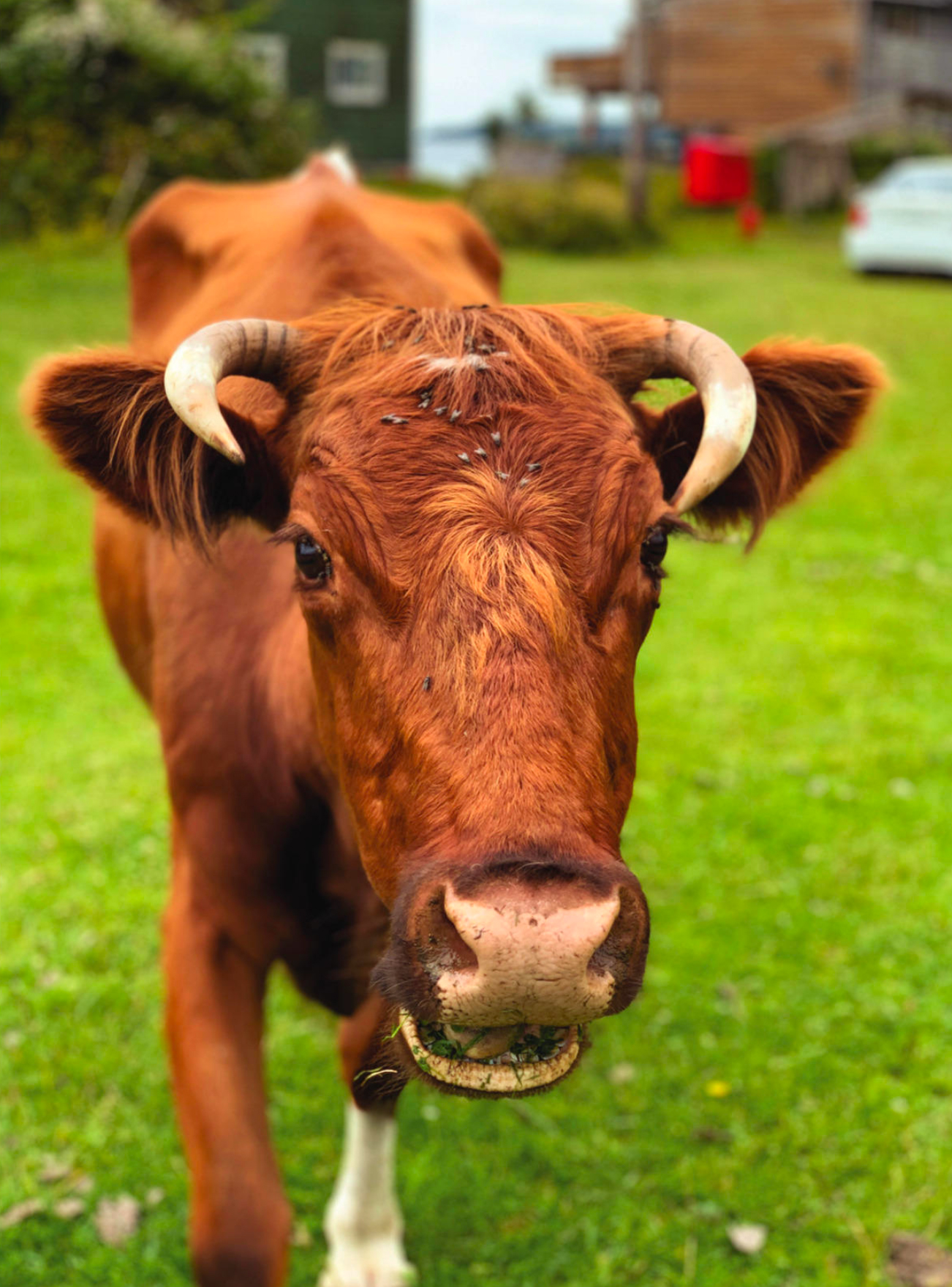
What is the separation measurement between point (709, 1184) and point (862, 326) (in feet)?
48.5

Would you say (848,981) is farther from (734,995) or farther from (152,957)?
(152,957)

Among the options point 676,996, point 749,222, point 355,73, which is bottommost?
point 749,222

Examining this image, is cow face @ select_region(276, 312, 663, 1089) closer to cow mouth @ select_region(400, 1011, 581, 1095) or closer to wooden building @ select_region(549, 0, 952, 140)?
cow mouth @ select_region(400, 1011, 581, 1095)

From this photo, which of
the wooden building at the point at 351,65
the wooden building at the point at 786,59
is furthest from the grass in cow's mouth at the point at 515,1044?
the wooden building at the point at 786,59

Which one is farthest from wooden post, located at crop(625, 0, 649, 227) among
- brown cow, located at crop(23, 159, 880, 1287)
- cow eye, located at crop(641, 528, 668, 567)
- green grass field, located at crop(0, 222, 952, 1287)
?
cow eye, located at crop(641, 528, 668, 567)

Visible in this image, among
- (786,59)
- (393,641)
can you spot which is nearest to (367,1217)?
(393,641)

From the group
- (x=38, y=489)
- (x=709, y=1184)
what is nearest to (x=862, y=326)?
(x=38, y=489)

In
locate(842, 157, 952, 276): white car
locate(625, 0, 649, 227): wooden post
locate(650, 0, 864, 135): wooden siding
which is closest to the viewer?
locate(842, 157, 952, 276): white car

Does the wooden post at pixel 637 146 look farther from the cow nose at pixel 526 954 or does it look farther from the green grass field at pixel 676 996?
the cow nose at pixel 526 954

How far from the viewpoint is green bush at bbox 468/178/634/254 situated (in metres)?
24.9

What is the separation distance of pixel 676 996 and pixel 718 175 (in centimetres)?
3103

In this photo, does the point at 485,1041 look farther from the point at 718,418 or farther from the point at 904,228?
the point at 904,228

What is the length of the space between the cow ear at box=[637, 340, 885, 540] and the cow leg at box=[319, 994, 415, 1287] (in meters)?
1.50

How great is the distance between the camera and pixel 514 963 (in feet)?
5.73
